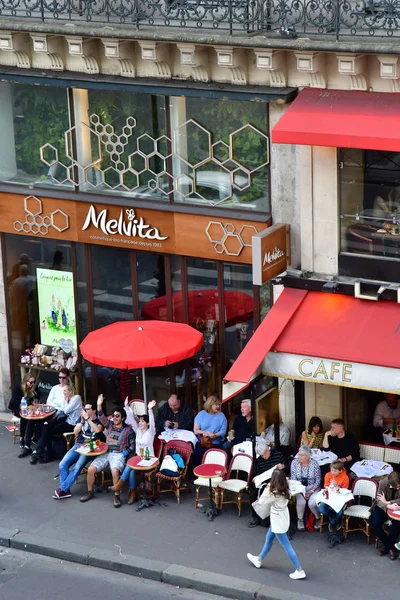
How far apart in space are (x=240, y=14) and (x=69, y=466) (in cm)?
724

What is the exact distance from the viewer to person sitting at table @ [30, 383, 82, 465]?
1981cm

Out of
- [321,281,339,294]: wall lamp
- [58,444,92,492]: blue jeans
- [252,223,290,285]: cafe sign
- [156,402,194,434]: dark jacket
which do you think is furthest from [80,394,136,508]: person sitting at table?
[321,281,339,294]: wall lamp

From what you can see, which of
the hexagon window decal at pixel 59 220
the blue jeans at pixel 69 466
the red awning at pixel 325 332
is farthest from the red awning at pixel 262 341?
the hexagon window decal at pixel 59 220

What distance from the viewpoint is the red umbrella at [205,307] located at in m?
19.2

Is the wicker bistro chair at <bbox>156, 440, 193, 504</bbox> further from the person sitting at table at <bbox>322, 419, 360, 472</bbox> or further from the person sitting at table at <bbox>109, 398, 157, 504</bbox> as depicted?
the person sitting at table at <bbox>322, 419, 360, 472</bbox>

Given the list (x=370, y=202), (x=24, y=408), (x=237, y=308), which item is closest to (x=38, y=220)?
(x=24, y=408)

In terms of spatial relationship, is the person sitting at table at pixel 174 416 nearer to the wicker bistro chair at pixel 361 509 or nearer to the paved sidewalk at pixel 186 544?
the paved sidewalk at pixel 186 544

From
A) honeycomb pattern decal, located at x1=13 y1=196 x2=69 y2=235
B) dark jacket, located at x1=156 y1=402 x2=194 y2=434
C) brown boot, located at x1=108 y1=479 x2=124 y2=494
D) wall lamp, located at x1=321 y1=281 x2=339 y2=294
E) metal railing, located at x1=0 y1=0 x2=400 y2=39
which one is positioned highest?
metal railing, located at x1=0 y1=0 x2=400 y2=39

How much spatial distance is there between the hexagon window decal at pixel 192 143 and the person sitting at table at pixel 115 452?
13.2 feet

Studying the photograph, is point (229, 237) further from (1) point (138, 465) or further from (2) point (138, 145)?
(1) point (138, 465)

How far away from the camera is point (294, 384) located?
18.7 m

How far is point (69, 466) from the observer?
18.7m

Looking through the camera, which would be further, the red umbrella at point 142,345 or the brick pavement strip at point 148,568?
the red umbrella at point 142,345

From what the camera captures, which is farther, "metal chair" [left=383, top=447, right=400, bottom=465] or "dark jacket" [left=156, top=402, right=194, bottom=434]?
"dark jacket" [left=156, top=402, right=194, bottom=434]
